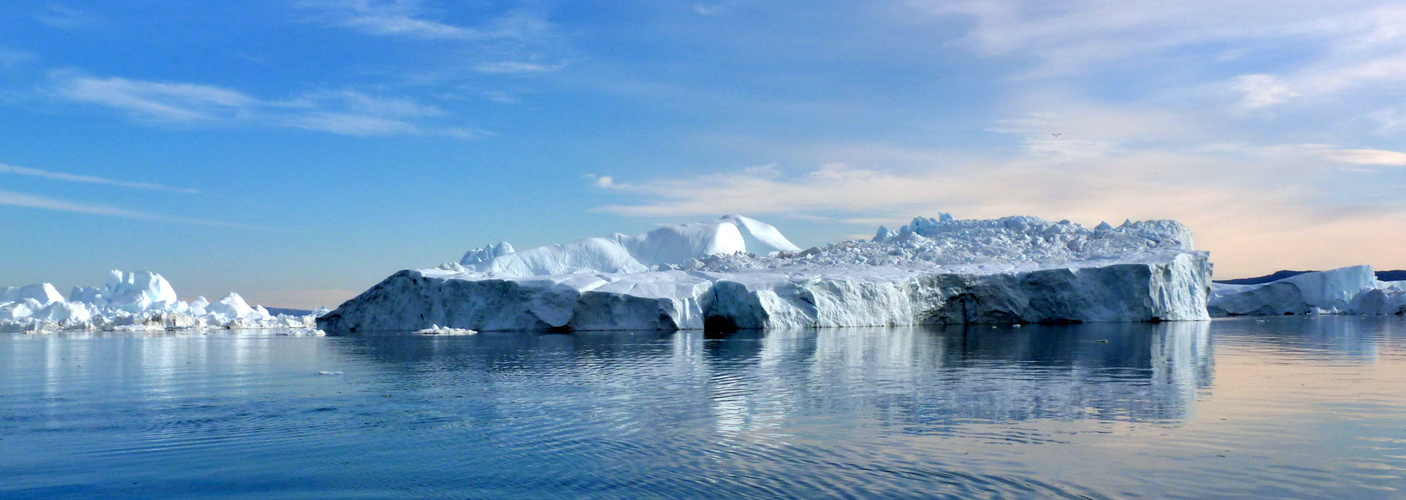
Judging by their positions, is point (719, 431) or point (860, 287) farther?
point (860, 287)

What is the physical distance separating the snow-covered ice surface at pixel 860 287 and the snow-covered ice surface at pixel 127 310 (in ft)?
32.0

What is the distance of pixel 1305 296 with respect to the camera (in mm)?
54500

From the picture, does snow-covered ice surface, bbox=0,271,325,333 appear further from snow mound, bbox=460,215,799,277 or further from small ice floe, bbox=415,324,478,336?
small ice floe, bbox=415,324,478,336

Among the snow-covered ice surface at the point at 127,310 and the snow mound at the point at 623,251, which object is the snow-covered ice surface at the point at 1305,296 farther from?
the snow-covered ice surface at the point at 127,310

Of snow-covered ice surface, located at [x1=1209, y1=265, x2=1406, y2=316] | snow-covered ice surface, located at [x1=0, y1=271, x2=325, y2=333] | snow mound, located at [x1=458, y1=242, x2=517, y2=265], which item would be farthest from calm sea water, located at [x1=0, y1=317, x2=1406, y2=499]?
snow-covered ice surface, located at [x1=1209, y1=265, x2=1406, y2=316]

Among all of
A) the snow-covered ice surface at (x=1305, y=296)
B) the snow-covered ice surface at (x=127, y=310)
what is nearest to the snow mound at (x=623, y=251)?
the snow-covered ice surface at (x=127, y=310)

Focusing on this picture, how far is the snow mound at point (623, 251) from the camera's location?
49094 mm

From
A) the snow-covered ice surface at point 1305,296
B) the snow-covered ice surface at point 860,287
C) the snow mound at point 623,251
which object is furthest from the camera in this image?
the snow-covered ice surface at point 1305,296

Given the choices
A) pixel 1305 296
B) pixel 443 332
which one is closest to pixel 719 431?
pixel 443 332

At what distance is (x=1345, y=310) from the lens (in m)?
53.1

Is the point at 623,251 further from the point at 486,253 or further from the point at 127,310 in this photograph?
the point at 127,310

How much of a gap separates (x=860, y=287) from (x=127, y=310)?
41.0 meters

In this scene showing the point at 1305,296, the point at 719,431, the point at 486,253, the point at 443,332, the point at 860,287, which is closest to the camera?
the point at 719,431

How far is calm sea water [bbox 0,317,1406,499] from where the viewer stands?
5172 millimetres
